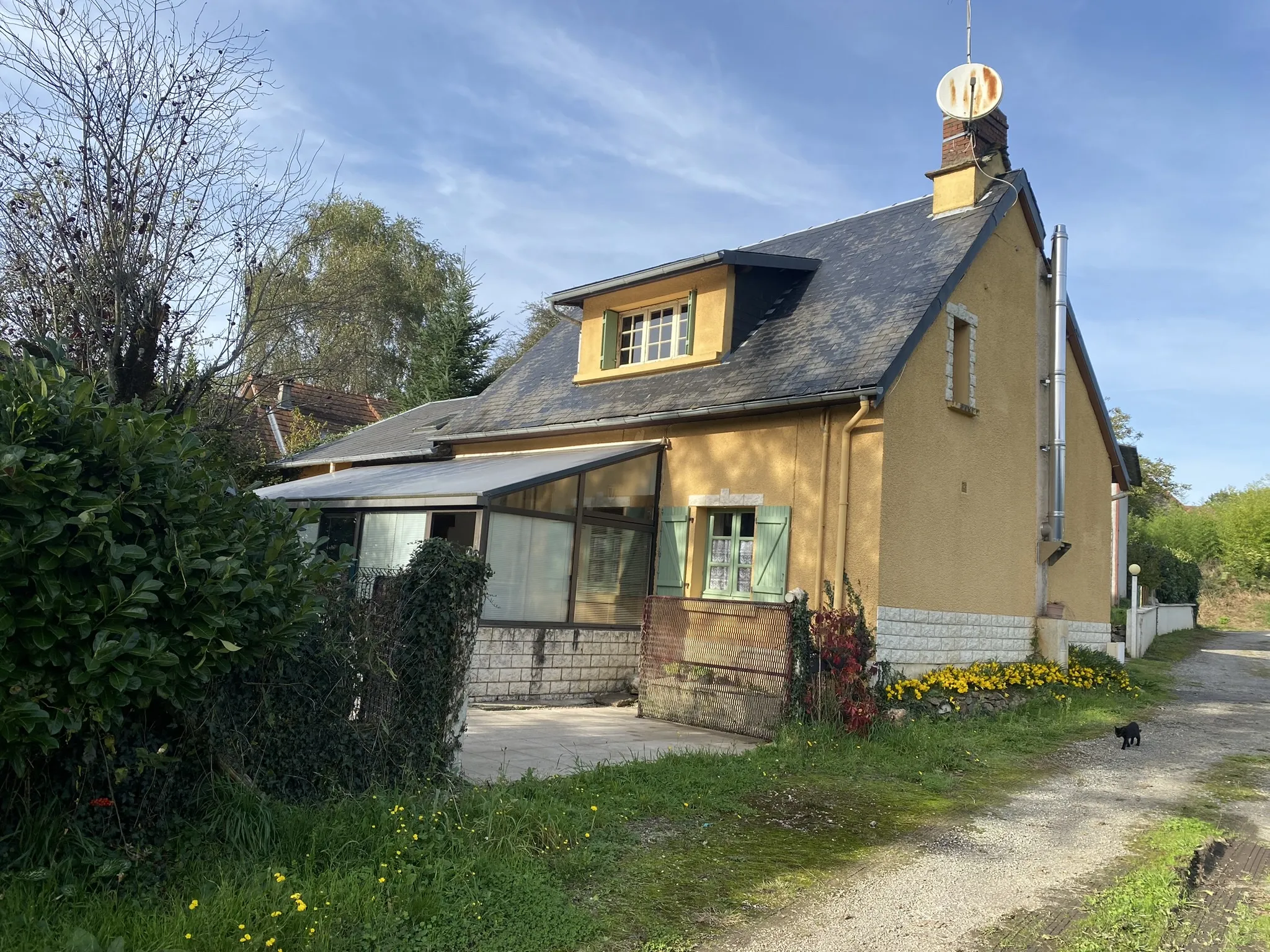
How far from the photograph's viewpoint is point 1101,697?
43.2 ft

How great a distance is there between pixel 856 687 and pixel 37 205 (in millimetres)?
9065

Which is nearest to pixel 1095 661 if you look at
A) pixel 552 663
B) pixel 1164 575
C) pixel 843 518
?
pixel 843 518

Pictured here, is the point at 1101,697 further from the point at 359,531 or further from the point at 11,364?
the point at 11,364

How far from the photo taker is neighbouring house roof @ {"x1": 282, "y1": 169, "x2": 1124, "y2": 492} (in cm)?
1138

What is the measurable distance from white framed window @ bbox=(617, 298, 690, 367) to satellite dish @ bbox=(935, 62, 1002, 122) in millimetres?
4935

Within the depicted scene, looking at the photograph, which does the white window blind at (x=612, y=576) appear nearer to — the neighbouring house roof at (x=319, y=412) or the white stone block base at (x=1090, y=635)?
the white stone block base at (x=1090, y=635)

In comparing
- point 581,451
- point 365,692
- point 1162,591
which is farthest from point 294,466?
point 1162,591

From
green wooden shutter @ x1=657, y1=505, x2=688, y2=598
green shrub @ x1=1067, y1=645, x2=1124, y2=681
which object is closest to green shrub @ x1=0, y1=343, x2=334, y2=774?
green wooden shutter @ x1=657, y1=505, x2=688, y2=598

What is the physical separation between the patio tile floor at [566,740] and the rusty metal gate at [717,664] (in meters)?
0.19

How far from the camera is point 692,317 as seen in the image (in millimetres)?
13789

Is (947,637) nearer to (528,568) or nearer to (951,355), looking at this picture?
(951,355)

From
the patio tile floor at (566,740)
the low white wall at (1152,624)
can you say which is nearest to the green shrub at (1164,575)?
the low white wall at (1152,624)

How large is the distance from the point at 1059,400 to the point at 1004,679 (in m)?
4.67

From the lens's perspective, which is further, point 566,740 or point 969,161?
point 969,161
